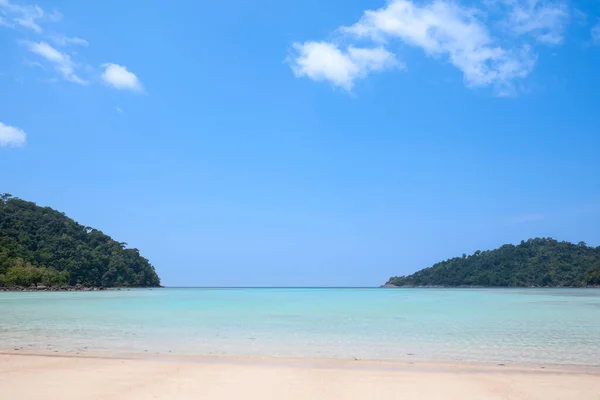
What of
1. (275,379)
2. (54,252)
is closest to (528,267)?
(54,252)

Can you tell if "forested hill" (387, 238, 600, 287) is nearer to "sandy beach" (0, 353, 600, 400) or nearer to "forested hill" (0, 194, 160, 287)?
"forested hill" (0, 194, 160, 287)

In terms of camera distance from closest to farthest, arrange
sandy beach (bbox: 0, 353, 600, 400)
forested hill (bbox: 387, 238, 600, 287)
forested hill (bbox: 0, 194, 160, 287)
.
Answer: sandy beach (bbox: 0, 353, 600, 400)
forested hill (bbox: 0, 194, 160, 287)
forested hill (bbox: 387, 238, 600, 287)

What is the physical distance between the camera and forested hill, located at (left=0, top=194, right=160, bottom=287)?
242ft

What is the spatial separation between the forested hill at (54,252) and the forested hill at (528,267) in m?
104

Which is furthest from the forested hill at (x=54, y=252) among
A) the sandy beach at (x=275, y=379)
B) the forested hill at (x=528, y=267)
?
the forested hill at (x=528, y=267)

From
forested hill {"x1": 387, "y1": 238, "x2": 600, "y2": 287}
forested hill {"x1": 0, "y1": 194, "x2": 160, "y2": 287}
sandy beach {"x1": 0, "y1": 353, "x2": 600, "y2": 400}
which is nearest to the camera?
sandy beach {"x1": 0, "y1": 353, "x2": 600, "y2": 400}

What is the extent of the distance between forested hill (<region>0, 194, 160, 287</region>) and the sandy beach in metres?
72.4

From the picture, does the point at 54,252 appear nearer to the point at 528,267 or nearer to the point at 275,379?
the point at 275,379

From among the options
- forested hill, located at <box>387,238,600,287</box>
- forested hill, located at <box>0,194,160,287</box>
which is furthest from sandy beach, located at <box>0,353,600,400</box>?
forested hill, located at <box>387,238,600,287</box>

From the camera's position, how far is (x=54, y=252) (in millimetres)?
87938

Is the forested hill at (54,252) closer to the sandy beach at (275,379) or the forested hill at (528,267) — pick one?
the sandy beach at (275,379)

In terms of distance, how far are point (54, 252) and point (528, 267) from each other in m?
120

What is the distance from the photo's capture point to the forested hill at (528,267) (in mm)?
116875

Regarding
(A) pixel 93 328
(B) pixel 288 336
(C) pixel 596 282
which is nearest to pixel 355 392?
(B) pixel 288 336
